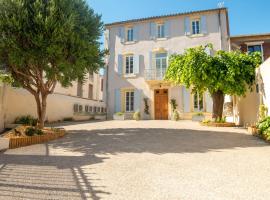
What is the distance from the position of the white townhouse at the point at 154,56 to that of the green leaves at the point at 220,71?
18.7 feet

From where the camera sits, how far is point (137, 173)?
12.3 feet

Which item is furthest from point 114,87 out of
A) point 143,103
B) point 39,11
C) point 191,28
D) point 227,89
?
point 39,11

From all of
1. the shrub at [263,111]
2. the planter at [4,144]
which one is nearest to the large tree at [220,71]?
the shrub at [263,111]

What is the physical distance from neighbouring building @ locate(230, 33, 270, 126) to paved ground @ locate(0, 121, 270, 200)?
3.87 meters

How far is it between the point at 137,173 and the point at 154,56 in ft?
52.4

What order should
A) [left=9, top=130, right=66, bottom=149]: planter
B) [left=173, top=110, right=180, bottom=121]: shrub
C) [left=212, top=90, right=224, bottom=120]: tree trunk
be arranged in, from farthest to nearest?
1. [left=173, top=110, right=180, bottom=121]: shrub
2. [left=212, top=90, right=224, bottom=120]: tree trunk
3. [left=9, top=130, right=66, bottom=149]: planter

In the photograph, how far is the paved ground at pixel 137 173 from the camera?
2900 mm

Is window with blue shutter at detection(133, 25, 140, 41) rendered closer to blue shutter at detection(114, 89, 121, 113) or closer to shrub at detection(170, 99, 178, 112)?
blue shutter at detection(114, 89, 121, 113)

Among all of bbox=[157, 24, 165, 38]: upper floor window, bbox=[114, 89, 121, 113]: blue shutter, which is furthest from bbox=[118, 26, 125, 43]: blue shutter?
bbox=[114, 89, 121, 113]: blue shutter

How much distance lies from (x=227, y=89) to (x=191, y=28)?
9.34 m

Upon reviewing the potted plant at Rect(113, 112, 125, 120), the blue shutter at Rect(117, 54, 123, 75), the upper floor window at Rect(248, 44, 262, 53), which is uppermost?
the upper floor window at Rect(248, 44, 262, 53)

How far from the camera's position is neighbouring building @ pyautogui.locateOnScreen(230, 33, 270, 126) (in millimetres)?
8607

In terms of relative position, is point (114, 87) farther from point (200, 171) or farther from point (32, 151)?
point (200, 171)

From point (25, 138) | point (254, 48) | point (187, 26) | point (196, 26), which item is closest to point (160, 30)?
point (187, 26)
